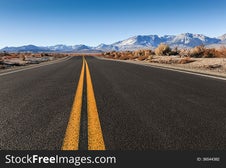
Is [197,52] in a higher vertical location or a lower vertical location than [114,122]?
higher

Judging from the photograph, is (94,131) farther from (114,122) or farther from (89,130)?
(114,122)

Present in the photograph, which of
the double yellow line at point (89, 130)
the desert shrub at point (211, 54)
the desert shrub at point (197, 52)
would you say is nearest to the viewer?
the double yellow line at point (89, 130)

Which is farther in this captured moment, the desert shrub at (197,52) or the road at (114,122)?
the desert shrub at (197,52)

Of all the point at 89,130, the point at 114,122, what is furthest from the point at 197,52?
the point at 89,130

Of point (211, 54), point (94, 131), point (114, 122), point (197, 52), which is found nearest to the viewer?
point (94, 131)

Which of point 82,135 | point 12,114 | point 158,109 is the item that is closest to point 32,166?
point 82,135

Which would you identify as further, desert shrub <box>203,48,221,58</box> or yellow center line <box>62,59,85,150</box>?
desert shrub <box>203,48,221,58</box>

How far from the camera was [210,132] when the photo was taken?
3.35 m

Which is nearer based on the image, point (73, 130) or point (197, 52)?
point (73, 130)

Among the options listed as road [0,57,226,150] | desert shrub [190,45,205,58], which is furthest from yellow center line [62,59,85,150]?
desert shrub [190,45,205,58]

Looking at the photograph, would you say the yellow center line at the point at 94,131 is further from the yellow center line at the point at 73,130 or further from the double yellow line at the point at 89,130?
the yellow center line at the point at 73,130

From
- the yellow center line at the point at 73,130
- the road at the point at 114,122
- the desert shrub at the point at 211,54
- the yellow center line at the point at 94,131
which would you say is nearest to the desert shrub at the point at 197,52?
the desert shrub at the point at 211,54

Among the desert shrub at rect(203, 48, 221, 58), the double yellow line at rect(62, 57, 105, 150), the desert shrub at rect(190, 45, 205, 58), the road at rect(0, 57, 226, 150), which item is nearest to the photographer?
the double yellow line at rect(62, 57, 105, 150)

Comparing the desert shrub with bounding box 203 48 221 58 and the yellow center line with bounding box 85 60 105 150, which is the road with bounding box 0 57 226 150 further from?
the desert shrub with bounding box 203 48 221 58
